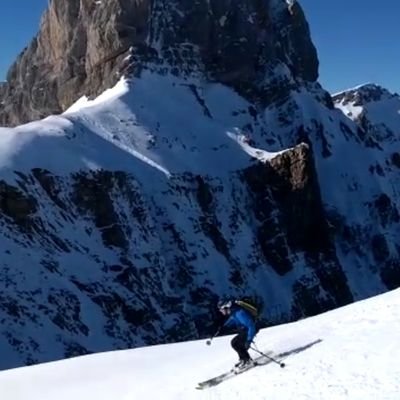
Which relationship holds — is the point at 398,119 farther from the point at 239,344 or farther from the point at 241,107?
the point at 239,344

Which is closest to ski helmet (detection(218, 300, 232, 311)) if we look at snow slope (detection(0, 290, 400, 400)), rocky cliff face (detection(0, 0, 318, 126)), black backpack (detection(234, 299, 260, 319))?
black backpack (detection(234, 299, 260, 319))

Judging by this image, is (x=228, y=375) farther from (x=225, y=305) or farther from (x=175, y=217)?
(x=175, y=217)

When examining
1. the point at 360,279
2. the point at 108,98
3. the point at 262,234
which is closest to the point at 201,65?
the point at 108,98

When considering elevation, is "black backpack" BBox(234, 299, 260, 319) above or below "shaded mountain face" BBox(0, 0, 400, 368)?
below

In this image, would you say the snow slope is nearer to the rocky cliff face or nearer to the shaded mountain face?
the shaded mountain face

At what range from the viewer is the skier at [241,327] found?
17.1 meters

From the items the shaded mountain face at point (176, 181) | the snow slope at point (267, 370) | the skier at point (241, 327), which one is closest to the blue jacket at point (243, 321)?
the skier at point (241, 327)

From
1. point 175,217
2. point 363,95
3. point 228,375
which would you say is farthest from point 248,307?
point 363,95

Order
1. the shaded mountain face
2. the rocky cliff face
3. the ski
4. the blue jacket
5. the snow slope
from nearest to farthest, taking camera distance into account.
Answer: the snow slope < the ski < the blue jacket < the shaded mountain face < the rocky cliff face

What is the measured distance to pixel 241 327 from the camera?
56.4 feet

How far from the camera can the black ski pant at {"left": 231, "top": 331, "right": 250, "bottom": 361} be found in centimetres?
1702

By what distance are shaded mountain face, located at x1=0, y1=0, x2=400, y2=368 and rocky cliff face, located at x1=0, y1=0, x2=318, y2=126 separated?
0.88 ft

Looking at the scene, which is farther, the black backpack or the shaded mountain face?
the shaded mountain face

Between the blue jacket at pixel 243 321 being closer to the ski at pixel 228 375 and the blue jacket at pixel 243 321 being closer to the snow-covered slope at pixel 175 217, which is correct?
the ski at pixel 228 375
